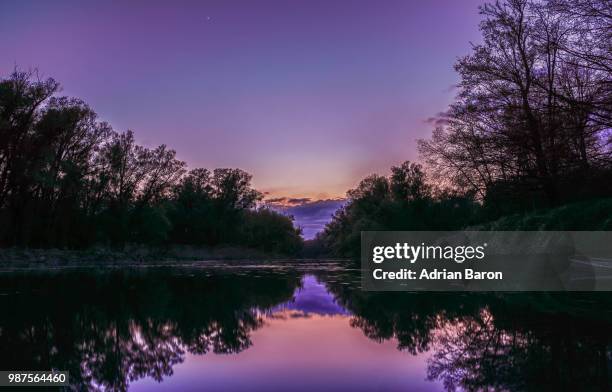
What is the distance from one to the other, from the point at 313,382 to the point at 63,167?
41.3m

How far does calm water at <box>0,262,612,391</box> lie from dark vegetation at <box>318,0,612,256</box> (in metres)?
4.40

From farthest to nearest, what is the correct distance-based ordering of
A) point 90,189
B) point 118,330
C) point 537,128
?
point 90,189 → point 537,128 → point 118,330

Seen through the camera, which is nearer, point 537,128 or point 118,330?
point 118,330

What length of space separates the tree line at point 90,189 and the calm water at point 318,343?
30533mm

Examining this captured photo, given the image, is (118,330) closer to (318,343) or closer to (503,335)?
(318,343)

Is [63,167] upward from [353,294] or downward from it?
upward

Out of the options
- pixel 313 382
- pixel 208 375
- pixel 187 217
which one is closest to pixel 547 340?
pixel 313 382

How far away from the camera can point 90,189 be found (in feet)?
175

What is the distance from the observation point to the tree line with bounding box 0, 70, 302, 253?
34781mm

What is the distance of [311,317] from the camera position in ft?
23.2

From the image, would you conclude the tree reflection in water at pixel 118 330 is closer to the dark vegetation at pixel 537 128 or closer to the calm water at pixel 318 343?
the calm water at pixel 318 343

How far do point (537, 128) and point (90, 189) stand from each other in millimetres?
49393

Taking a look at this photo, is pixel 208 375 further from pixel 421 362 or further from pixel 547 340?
pixel 547 340

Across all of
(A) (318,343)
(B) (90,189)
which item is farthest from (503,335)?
(B) (90,189)
